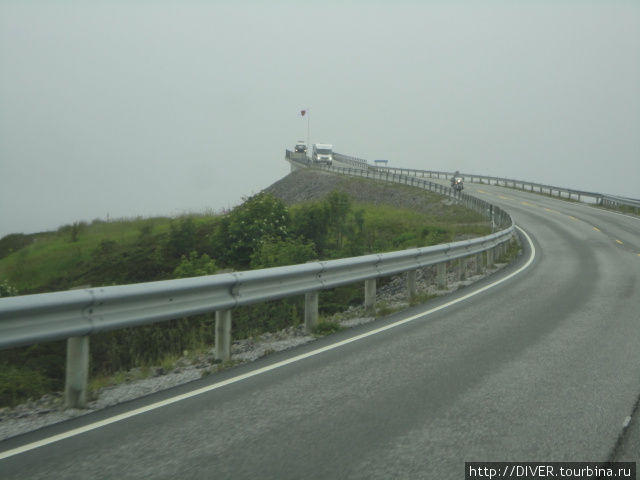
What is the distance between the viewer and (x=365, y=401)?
5879 mm

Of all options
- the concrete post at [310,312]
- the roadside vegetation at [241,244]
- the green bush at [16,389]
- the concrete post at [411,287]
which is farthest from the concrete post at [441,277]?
the green bush at [16,389]

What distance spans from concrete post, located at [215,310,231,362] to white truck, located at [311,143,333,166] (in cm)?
7918

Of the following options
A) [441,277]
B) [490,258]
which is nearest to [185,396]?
[441,277]

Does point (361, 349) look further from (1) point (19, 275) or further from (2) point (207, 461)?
(1) point (19, 275)

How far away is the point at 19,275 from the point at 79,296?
35854 millimetres

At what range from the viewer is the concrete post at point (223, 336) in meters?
7.73

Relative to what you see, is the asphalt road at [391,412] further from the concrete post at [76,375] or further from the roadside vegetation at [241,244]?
the roadside vegetation at [241,244]

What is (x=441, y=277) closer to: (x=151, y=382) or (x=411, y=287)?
(x=411, y=287)

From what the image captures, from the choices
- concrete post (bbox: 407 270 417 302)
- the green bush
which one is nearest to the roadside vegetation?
concrete post (bbox: 407 270 417 302)

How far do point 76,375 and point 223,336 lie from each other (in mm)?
2125

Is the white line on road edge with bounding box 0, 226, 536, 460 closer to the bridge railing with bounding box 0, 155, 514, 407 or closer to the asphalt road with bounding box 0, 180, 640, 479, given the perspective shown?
the asphalt road with bounding box 0, 180, 640, 479

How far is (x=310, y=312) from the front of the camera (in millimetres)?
9797

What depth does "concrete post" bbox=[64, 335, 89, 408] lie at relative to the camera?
5.86m

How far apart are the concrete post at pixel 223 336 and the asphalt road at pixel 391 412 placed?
1.51ft
